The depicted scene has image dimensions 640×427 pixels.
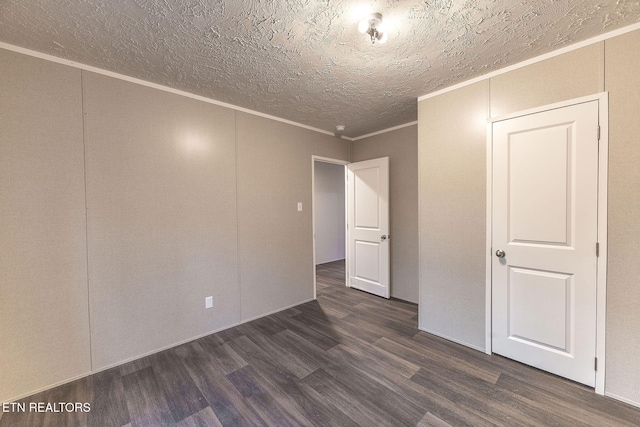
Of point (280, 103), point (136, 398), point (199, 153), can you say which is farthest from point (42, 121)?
point (136, 398)

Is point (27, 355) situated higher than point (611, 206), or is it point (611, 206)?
point (611, 206)

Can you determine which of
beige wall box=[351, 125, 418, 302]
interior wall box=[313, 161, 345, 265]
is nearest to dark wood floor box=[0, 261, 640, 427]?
beige wall box=[351, 125, 418, 302]

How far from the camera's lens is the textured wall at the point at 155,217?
6.66ft

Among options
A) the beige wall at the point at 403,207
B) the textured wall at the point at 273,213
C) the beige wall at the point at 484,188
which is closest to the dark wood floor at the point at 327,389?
the beige wall at the point at 484,188

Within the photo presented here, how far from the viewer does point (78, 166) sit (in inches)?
76.2

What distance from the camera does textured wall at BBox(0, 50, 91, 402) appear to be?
170 cm

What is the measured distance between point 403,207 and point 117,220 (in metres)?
3.24

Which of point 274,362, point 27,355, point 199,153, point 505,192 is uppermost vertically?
point 199,153

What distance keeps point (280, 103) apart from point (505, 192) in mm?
2341

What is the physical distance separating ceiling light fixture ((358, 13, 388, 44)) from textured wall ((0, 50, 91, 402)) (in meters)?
2.20

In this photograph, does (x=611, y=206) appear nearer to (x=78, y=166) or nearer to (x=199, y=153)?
(x=199, y=153)

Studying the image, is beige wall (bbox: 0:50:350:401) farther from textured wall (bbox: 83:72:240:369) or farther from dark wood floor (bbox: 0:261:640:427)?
dark wood floor (bbox: 0:261:640:427)

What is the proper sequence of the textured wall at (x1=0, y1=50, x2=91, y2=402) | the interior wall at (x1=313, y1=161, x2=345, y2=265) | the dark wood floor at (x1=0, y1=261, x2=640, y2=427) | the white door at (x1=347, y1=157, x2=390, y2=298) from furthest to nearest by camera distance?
the interior wall at (x1=313, y1=161, x2=345, y2=265) < the white door at (x1=347, y1=157, x2=390, y2=298) < the textured wall at (x1=0, y1=50, x2=91, y2=402) < the dark wood floor at (x1=0, y1=261, x2=640, y2=427)

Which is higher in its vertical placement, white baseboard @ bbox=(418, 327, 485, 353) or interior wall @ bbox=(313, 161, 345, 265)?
interior wall @ bbox=(313, 161, 345, 265)
